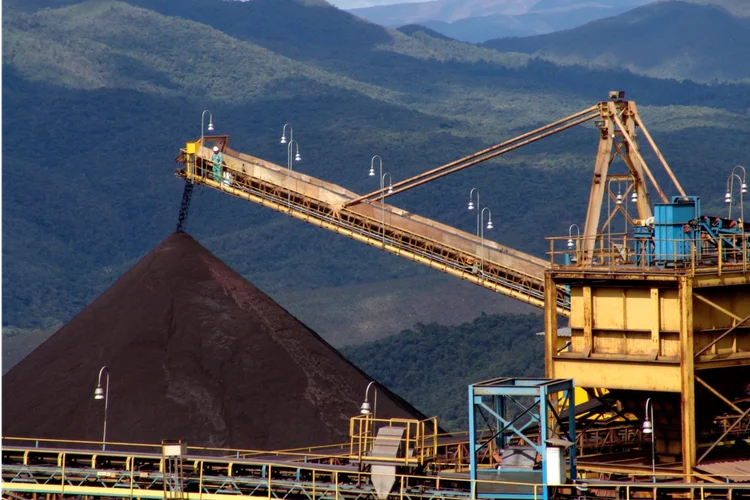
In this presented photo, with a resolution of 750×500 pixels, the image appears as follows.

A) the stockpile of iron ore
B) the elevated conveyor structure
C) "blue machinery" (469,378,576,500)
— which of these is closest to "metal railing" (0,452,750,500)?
"blue machinery" (469,378,576,500)

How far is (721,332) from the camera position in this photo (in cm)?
3684

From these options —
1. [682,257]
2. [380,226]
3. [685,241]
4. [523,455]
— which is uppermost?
[380,226]

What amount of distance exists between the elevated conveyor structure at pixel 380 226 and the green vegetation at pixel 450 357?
117 feet

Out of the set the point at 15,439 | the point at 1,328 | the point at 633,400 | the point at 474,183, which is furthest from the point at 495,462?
the point at 474,183

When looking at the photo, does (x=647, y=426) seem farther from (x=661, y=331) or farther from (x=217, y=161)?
(x=217, y=161)

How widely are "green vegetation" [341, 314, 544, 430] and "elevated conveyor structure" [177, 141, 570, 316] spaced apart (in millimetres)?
35645

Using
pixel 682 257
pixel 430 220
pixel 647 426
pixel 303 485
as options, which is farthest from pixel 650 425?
pixel 430 220

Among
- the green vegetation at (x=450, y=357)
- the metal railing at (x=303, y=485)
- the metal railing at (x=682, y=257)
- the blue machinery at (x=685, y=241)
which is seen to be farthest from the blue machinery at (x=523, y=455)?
the green vegetation at (x=450, y=357)

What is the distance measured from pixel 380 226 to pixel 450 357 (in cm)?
4880

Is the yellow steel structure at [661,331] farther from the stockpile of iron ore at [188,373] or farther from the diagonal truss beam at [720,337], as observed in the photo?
the stockpile of iron ore at [188,373]

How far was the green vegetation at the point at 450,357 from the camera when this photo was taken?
3565 inches

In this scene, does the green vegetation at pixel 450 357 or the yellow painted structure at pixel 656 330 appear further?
the green vegetation at pixel 450 357

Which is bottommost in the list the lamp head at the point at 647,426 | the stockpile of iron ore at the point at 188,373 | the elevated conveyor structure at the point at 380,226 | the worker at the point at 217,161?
A: the lamp head at the point at 647,426

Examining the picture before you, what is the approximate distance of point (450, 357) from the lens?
99.0 m
